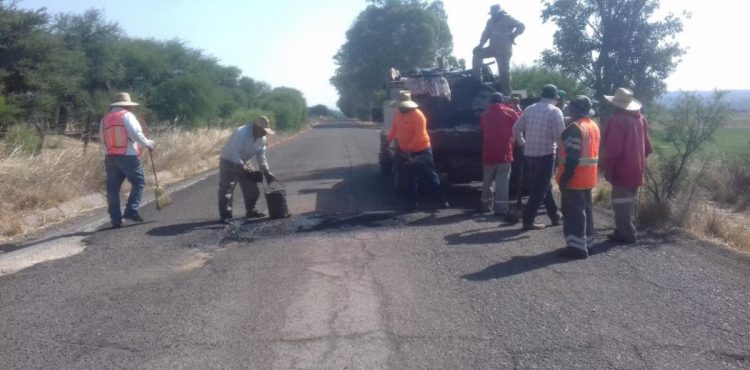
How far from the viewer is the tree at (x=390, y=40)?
204ft

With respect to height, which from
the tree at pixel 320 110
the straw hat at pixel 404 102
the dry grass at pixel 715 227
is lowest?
the tree at pixel 320 110

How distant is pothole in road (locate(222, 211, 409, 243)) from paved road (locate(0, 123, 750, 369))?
6 cm

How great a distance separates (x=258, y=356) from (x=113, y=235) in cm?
571

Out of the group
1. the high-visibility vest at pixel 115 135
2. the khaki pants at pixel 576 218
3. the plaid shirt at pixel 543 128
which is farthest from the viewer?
the high-visibility vest at pixel 115 135

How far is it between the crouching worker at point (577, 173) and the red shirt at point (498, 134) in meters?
2.36

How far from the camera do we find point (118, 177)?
11336mm

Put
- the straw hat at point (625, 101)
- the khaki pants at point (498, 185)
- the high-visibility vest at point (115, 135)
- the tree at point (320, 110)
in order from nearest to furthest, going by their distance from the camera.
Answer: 1. the straw hat at point (625, 101)
2. the high-visibility vest at point (115, 135)
3. the khaki pants at point (498, 185)
4. the tree at point (320, 110)

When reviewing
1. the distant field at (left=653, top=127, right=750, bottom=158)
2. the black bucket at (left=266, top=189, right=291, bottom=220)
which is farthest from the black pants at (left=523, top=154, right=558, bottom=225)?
the black bucket at (left=266, top=189, right=291, bottom=220)

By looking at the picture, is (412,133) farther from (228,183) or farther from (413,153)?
(228,183)

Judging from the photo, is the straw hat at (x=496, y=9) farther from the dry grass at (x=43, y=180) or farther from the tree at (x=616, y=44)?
the dry grass at (x=43, y=180)

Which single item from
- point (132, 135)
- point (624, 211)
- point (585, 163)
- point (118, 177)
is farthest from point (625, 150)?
point (118, 177)

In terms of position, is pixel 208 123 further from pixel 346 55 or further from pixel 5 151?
pixel 346 55

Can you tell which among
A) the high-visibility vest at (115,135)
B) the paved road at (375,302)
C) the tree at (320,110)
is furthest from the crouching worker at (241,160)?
the tree at (320,110)

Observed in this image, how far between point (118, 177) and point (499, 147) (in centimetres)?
541
